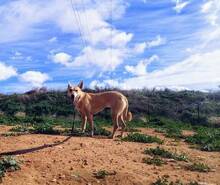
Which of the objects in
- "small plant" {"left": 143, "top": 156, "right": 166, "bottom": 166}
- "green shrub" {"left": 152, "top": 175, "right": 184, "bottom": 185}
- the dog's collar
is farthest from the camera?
the dog's collar

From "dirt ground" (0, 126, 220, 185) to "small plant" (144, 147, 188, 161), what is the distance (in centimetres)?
25

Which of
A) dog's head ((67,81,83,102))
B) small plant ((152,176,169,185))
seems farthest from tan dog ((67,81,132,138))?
small plant ((152,176,169,185))

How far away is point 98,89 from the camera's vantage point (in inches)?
1352

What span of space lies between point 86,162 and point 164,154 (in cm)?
255

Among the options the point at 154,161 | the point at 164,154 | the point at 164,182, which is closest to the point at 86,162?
the point at 154,161

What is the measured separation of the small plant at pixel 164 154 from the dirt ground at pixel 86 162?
0.25 metres

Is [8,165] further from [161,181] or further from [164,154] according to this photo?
[164,154]

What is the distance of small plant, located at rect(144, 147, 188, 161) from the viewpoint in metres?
11.4

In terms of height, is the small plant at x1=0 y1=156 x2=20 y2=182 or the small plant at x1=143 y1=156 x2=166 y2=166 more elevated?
the small plant at x1=0 y1=156 x2=20 y2=182

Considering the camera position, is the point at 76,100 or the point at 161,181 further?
the point at 76,100

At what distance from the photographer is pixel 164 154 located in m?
11.6

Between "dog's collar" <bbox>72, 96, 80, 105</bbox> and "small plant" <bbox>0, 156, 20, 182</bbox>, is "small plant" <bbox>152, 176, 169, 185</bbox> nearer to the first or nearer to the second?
"small plant" <bbox>0, 156, 20, 182</bbox>

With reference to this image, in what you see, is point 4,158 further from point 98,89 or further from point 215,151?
point 98,89

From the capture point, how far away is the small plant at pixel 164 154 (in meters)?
11.4
